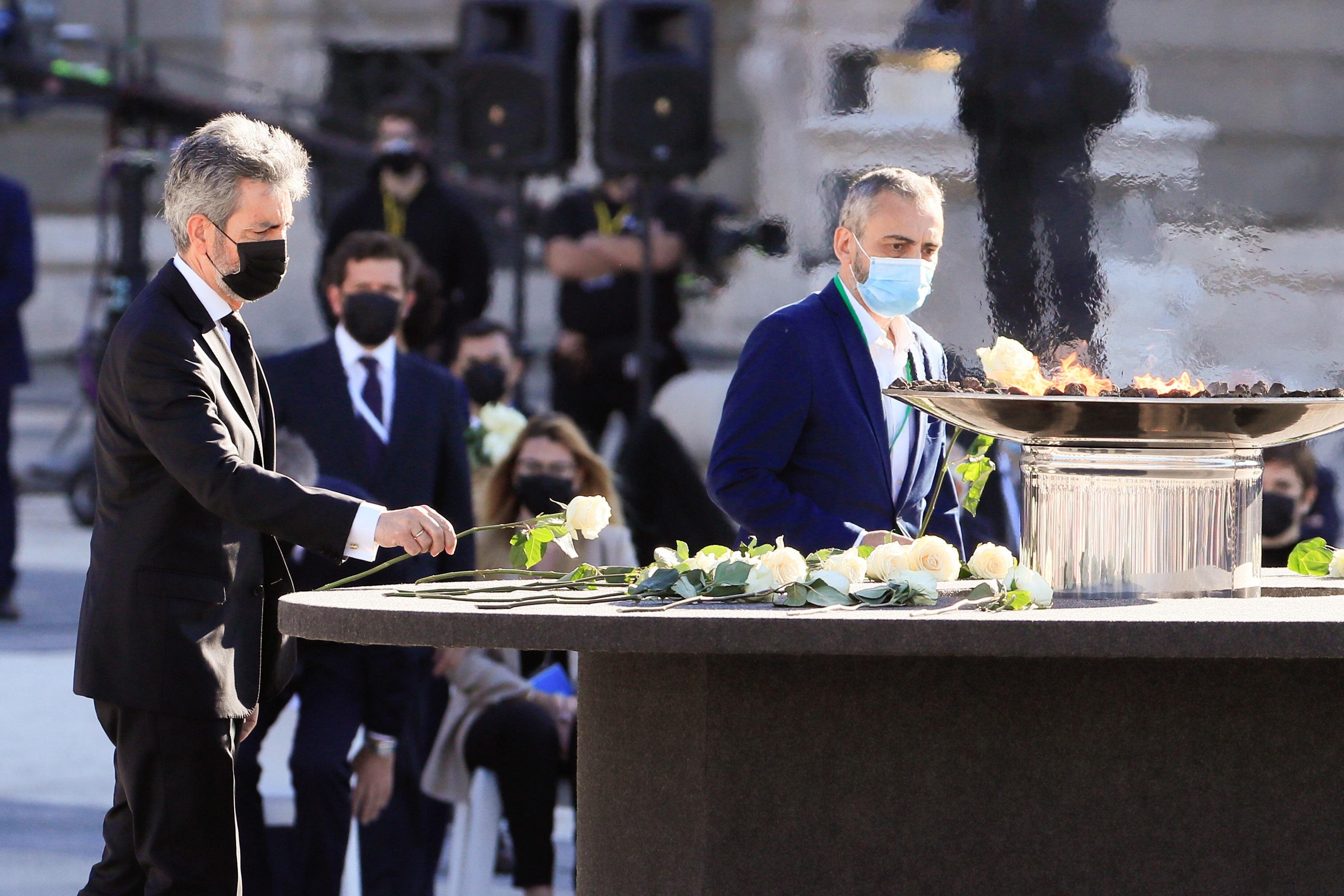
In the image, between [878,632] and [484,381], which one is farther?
[484,381]

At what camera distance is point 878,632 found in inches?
89.8

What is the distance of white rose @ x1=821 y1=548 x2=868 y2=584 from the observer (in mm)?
2590

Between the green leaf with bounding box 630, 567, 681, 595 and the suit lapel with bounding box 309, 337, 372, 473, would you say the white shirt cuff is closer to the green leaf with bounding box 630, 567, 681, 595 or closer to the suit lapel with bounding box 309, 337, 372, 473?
the green leaf with bounding box 630, 567, 681, 595

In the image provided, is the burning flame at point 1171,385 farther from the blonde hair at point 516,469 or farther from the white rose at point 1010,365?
the blonde hair at point 516,469

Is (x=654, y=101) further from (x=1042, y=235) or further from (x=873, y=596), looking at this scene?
(x=873, y=596)

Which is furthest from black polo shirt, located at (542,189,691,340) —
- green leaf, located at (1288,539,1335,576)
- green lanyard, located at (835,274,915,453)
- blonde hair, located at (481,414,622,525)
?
green leaf, located at (1288,539,1335,576)

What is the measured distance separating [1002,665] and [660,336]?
582 centimetres

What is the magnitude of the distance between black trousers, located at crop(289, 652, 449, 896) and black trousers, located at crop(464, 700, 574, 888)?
0.16 m

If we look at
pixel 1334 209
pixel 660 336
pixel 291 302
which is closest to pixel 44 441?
pixel 291 302

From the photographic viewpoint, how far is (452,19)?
16.5 meters

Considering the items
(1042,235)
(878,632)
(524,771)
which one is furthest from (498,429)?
(878,632)

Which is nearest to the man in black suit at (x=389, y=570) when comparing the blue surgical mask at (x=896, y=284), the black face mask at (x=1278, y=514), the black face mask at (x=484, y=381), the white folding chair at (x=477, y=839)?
the white folding chair at (x=477, y=839)

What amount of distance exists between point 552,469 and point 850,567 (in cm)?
209

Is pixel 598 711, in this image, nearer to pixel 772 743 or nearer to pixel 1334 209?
pixel 772 743
